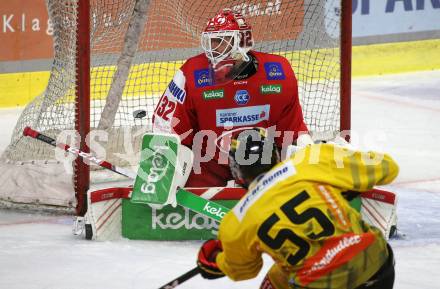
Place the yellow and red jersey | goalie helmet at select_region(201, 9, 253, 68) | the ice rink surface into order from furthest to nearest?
goalie helmet at select_region(201, 9, 253, 68), the ice rink surface, the yellow and red jersey

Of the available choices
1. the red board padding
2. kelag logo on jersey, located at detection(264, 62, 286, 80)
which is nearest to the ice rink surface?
the red board padding

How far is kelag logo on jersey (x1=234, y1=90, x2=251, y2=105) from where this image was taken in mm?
4734

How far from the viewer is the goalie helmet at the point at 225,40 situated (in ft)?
15.0

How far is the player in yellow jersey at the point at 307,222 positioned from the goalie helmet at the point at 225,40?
1.62 metres

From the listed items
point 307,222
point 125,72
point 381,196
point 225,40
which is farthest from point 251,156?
point 125,72

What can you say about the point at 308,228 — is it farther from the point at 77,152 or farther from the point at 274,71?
the point at 77,152

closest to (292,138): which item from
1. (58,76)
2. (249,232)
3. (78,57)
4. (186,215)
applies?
(186,215)

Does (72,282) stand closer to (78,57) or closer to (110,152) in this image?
(78,57)

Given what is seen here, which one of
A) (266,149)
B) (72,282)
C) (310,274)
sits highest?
(266,149)

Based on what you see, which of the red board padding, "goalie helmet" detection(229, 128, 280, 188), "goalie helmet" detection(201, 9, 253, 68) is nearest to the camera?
"goalie helmet" detection(229, 128, 280, 188)

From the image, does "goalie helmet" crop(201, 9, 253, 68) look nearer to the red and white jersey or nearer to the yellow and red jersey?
the red and white jersey

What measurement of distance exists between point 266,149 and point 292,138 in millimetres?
1744

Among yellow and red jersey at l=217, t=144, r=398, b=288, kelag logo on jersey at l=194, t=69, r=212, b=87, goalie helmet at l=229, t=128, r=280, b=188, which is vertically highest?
kelag logo on jersey at l=194, t=69, r=212, b=87

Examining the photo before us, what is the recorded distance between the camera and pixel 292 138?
15.6ft
